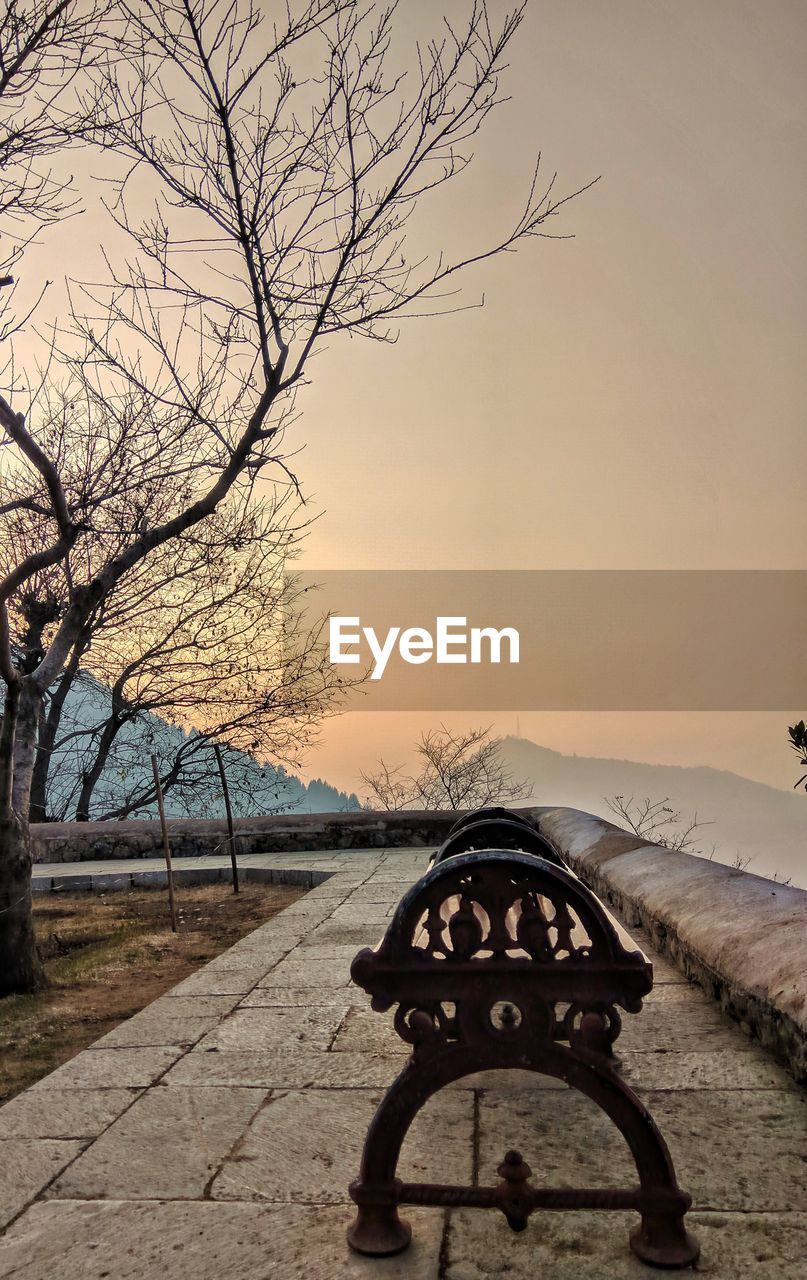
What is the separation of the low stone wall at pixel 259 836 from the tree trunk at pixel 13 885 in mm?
4883

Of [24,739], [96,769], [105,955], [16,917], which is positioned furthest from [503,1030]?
[96,769]

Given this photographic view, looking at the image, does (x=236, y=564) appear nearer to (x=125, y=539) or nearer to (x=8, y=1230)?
(x=125, y=539)

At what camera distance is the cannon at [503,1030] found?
6.10 ft

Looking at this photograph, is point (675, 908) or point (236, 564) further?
point (236, 564)

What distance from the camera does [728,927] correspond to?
3.47 metres

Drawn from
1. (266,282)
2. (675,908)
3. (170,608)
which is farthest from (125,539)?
(675,908)

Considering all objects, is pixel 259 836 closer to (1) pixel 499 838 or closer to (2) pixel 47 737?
(2) pixel 47 737

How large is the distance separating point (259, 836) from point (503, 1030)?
28.9 ft

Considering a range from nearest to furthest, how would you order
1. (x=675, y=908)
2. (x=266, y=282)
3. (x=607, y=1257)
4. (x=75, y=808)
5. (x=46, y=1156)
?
(x=607, y=1257)
(x=46, y=1156)
(x=675, y=908)
(x=266, y=282)
(x=75, y=808)

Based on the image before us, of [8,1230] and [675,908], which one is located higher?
[675,908]

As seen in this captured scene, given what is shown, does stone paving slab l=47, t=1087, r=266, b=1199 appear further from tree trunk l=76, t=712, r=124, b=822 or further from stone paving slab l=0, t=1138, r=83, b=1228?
tree trunk l=76, t=712, r=124, b=822

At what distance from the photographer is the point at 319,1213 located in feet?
6.73

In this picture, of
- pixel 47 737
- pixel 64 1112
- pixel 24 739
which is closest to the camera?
pixel 64 1112

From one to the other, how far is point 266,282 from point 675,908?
16.1 feet
